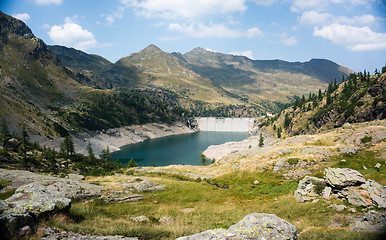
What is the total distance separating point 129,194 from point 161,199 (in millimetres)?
4609

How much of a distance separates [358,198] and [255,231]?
15.5m

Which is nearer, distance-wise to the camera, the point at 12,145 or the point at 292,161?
the point at 292,161

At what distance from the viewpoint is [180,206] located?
25.1m

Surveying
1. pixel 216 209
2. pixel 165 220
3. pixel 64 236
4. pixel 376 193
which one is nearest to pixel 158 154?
pixel 216 209

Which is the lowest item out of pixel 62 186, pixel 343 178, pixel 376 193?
pixel 62 186

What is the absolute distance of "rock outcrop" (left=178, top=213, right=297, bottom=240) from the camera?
823 cm

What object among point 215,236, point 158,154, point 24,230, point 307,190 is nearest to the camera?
point 215,236

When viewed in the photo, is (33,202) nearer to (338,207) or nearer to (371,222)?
(371,222)

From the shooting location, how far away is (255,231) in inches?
335

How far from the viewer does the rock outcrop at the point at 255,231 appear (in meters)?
8.23

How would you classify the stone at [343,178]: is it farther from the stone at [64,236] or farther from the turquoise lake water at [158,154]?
the turquoise lake water at [158,154]

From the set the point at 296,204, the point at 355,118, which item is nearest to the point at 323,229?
the point at 296,204

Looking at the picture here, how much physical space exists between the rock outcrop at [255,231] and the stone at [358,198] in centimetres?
1253

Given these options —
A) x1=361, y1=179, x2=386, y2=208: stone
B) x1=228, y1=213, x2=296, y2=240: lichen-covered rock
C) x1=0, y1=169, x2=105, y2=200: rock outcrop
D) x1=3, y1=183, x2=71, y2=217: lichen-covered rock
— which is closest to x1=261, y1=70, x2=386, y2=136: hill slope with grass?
x1=361, y1=179, x2=386, y2=208: stone
